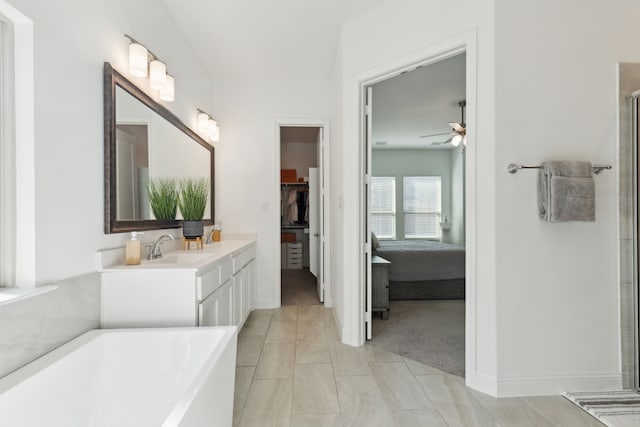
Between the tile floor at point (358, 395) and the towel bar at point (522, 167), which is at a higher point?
the towel bar at point (522, 167)

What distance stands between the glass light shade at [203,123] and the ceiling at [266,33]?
618 millimetres

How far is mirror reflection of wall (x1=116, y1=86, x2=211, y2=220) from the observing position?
1942 mm

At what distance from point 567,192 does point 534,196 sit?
0.17 meters

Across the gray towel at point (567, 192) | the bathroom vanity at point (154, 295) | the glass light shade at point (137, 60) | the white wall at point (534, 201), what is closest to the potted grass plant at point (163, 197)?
the bathroom vanity at point (154, 295)

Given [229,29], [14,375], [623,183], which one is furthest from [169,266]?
[623,183]

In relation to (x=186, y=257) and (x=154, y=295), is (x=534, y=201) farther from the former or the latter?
(x=186, y=257)

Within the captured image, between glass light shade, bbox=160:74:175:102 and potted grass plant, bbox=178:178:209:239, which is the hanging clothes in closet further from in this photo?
glass light shade, bbox=160:74:175:102

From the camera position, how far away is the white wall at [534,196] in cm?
199

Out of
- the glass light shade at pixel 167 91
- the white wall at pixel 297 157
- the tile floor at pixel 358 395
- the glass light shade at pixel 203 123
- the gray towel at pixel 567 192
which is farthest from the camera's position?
the white wall at pixel 297 157

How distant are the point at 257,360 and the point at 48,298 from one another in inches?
59.0

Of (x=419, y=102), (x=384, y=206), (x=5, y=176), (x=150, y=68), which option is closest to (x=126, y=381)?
(x=5, y=176)

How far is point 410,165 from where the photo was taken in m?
7.54

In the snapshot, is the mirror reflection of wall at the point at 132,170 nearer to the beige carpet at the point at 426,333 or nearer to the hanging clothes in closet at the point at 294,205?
the beige carpet at the point at 426,333

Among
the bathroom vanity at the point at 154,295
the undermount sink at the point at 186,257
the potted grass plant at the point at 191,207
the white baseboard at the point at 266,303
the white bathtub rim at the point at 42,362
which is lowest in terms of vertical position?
the white baseboard at the point at 266,303
